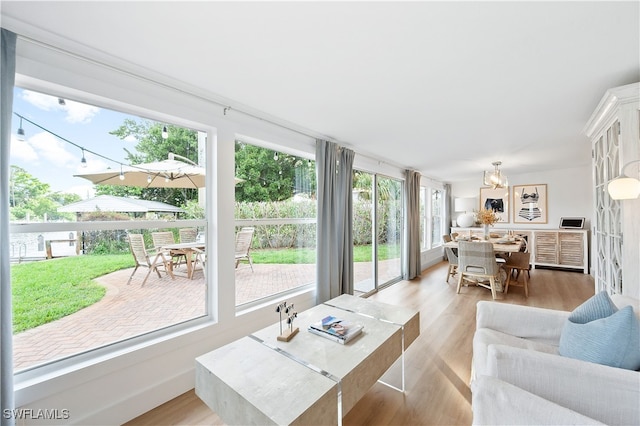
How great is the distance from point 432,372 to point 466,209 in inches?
227

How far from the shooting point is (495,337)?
1790 millimetres

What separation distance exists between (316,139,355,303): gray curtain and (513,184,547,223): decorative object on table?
5448 millimetres

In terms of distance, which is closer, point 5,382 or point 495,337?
point 5,382

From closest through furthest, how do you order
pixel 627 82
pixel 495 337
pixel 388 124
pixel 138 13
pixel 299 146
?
pixel 138 13 → pixel 495 337 → pixel 627 82 → pixel 388 124 → pixel 299 146

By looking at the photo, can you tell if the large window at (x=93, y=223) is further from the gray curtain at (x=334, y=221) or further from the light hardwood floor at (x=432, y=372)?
the gray curtain at (x=334, y=221)

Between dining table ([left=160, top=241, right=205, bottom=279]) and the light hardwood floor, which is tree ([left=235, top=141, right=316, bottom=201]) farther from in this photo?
the light hardwood floor

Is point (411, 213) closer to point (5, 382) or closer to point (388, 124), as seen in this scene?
point (388, 124)

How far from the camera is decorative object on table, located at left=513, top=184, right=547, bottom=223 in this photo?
250 inches

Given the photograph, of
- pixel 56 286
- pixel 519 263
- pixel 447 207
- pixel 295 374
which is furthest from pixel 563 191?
pixel 56 286

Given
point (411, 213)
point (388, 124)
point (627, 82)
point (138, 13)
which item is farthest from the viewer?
point (411, 213)

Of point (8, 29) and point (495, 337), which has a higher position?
point (8, 29)

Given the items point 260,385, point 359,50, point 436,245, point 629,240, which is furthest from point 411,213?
point 260,385

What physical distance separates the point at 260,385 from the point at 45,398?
1.27m

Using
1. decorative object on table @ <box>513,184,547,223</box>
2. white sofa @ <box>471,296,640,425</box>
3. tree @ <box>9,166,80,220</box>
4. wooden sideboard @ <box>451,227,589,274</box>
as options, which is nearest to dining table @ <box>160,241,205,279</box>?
tree @ <box>9,166,80,220</box>
